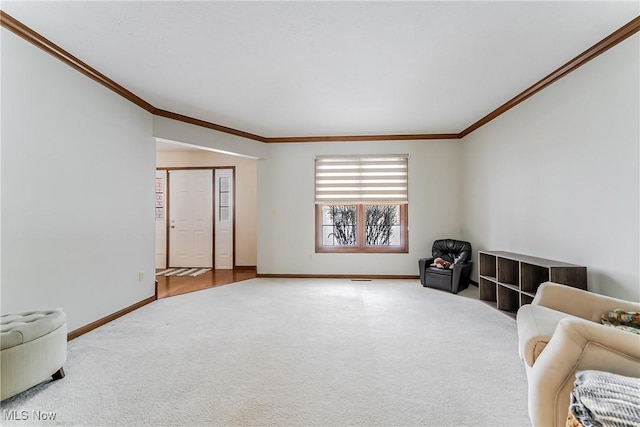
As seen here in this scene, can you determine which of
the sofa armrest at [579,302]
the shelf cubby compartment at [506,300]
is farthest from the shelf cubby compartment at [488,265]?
the sofa armrest at [579,302]

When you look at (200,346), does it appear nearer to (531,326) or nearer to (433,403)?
(433,403)

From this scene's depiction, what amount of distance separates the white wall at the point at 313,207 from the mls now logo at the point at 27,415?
399 cm

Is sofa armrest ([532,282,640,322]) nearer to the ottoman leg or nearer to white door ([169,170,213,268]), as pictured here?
the ottoman leg

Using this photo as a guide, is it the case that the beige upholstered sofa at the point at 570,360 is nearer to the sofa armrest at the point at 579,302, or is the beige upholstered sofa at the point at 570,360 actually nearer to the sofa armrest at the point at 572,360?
the sofa armrest at the point at 572,360

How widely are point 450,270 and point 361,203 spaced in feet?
6.32

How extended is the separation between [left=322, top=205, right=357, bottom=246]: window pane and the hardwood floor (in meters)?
1.67

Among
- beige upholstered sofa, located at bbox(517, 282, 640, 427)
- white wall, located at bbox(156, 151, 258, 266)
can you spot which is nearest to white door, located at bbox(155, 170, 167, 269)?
white wall, located at bbox(156, 151, 258, 266)

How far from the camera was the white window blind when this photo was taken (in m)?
5.55

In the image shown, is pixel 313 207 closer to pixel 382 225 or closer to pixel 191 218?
pixel 382 225

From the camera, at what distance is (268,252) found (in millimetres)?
5703

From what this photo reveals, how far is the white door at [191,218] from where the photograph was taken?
21.8 feet

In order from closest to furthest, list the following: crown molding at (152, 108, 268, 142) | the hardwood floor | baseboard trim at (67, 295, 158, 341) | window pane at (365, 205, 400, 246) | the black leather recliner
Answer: baseboard trim at (67, 295, 158, 341)
crown molding at (152, 108, 268, 142)
the black leather recliner
the hardwood floor
window pane at (365, 205, 400, 246)

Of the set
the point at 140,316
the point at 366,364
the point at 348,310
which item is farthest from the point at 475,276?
the point at 140,316

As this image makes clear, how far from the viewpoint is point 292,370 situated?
2219 millimetres
